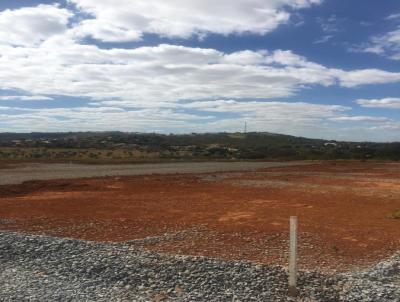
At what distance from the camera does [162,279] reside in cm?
807

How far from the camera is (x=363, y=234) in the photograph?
12453 mm

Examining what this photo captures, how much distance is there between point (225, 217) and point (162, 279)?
7403 millimetres

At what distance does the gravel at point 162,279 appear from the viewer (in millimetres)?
7328

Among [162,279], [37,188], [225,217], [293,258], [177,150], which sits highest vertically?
[293,258]

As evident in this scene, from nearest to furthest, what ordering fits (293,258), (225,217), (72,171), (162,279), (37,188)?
1. (293,258)
2. (162,279)
3. (225,217)
4. (37,188)
5. (72,171)

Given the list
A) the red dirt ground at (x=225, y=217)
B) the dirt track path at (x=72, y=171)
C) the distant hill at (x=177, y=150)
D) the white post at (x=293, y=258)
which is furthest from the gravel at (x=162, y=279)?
the distant hill at (x=177, y=150)

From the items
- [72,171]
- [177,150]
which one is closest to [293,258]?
[72,171]

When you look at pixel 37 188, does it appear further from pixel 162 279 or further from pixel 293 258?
pixel 293 258

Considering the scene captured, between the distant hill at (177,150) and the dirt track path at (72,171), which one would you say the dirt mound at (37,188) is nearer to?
the dirt track path at (72,171)

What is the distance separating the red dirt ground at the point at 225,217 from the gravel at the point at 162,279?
1023mm

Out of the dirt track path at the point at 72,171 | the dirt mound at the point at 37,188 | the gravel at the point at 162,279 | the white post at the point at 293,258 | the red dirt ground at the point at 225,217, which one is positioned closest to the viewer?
the gravel at the point at 162,279

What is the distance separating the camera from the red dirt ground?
10633 millimetres

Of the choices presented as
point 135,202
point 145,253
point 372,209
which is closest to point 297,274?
point 145,253

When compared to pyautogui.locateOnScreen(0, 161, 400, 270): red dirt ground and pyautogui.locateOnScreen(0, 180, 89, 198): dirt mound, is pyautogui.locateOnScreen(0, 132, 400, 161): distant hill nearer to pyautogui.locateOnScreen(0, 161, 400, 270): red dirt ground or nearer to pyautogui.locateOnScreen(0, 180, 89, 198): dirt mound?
pyautogui.locateOnScreen(0, 180, 89, 198): dirt mound
